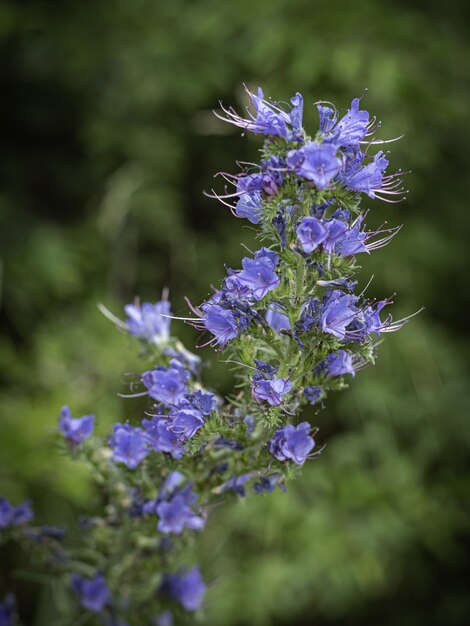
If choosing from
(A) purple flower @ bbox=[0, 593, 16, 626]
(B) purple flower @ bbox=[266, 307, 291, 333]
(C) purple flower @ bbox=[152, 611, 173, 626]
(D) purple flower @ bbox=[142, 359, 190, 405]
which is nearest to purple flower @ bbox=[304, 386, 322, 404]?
(B) purple flower @ bbox=[266, 307, 291, 333]

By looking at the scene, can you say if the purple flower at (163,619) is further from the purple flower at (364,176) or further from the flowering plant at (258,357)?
the purple flower at (364,176)

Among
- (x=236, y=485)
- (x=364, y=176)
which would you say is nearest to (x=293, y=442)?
(x=236, y=485)

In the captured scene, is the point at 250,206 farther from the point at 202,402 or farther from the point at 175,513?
the point at 175,513

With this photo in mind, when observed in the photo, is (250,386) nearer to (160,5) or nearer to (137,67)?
(137,67)

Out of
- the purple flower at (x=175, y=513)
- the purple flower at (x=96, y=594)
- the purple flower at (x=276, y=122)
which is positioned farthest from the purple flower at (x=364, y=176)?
the purple flower at (x=96, y=594)

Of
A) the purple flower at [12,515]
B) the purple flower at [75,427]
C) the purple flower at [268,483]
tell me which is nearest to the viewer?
the purple flower at [268,483]
